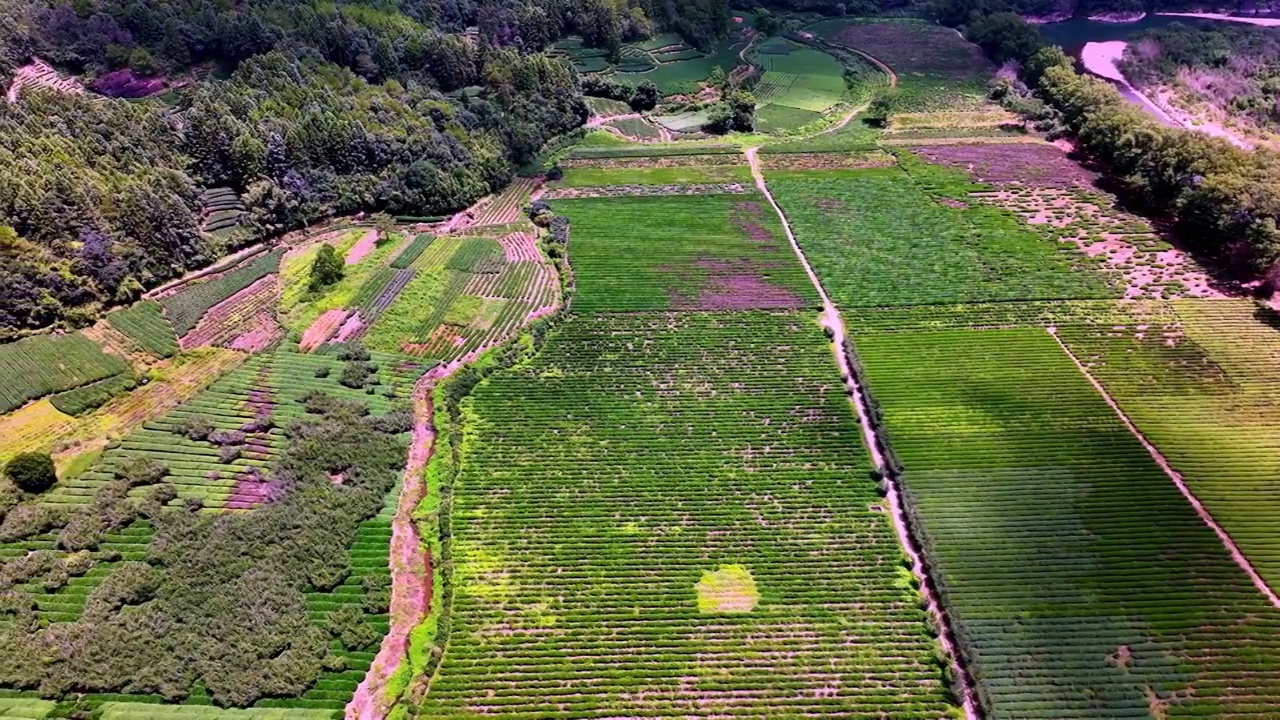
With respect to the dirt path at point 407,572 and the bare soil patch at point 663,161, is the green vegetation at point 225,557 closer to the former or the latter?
the dirt path at point 407,572

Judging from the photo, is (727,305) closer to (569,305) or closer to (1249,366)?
(569,305)

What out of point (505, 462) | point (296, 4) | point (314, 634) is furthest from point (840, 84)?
point (314, 634)

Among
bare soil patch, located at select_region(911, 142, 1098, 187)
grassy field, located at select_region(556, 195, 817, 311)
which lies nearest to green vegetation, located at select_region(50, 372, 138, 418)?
grassy field, located at select_region(556, 195, 817, 311)

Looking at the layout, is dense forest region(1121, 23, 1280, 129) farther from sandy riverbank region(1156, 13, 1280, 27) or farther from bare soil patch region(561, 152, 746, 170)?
bare soil patch region(561, 152, 746, 170)

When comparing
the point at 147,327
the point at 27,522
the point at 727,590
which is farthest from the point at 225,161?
the point at 727,590

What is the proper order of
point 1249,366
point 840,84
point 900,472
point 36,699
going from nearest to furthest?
point 36,699, point 900,472, point 1249,366, point 840,84

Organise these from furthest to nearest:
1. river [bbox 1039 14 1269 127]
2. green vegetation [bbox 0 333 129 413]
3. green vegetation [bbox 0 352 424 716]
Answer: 1. river [bbox 1039 14 1269 127]
2. green vegetation [bbox 0 333 129 413]
3. green vegetation [bbox 0 352 424 716]
